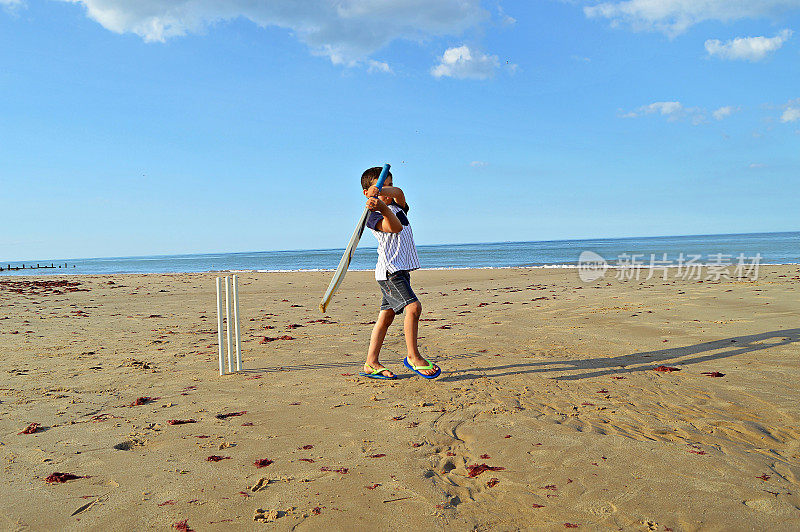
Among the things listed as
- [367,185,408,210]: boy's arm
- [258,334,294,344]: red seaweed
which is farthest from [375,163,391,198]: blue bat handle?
[258,334,294,344]: red seaweed

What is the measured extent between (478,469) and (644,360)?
377 centimetres

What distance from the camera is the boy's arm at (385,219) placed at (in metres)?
5.02

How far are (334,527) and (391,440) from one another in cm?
119

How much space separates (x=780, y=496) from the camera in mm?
2791

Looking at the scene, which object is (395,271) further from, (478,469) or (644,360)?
(644,360)

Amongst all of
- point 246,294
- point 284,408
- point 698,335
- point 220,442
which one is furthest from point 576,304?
point 246,294

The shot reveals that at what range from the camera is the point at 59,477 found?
3150mm

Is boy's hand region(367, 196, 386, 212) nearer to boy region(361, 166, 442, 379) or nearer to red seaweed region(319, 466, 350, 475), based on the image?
boy region(361, 166, 442, 379)

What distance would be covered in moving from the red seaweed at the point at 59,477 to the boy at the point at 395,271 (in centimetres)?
293

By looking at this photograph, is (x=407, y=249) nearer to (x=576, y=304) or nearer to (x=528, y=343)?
(x=528, y=343)

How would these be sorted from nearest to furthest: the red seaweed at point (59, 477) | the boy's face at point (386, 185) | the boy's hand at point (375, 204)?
the red seaweed at point (59, 477)
the boy's hand at point (375, 204)
the boy's face at point (386, 185)

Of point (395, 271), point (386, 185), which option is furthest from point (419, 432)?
point (386, 185)

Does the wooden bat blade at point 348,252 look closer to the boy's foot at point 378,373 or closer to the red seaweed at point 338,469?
the boy's foot at point 378,373

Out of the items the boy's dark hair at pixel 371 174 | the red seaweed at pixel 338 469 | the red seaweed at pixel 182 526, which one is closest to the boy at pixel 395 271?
the boy's dark hair at pixel 371 174
